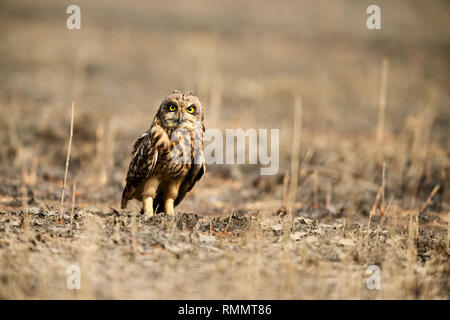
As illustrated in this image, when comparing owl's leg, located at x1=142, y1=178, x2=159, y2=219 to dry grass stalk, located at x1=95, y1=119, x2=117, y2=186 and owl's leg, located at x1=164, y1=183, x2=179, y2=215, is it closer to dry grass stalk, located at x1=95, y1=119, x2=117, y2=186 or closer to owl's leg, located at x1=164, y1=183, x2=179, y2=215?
owl's leg, located at x1=164, y1=183, x2=179, y2=215

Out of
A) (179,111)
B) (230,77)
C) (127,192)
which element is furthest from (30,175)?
(230,77)

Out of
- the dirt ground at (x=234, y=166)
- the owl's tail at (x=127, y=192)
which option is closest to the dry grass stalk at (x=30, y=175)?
the dirt ground at (x=234, y=166)

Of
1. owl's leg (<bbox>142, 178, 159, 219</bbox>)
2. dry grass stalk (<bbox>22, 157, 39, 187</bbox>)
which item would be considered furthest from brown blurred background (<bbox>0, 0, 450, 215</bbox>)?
owl's leg (<bbox>142, 178, 159, 219</bbox>)

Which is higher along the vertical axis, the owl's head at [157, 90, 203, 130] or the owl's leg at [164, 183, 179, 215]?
the owl's head at [157, 90, 203, 130]

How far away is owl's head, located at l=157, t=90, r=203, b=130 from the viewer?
5770 millimetres

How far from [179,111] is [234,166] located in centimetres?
404

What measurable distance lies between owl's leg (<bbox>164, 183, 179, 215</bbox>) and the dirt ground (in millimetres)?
499

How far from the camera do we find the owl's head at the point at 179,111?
227 inches

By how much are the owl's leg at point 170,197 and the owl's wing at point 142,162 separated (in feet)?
1.20

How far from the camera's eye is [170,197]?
610 cm

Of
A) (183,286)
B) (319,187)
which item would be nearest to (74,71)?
(319,187)

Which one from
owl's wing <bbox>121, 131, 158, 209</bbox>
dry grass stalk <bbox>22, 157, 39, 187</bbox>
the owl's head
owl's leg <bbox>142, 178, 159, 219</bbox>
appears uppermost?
the owl's head

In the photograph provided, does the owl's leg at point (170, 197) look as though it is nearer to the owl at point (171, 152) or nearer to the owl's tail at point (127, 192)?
the owl at point (171, 152)
